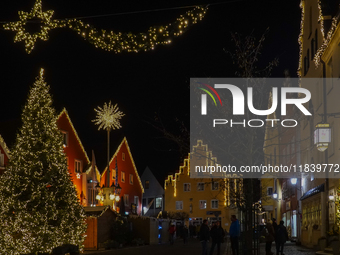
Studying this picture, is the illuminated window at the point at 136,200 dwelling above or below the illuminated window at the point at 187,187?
below

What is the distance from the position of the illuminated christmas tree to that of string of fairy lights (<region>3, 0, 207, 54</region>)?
46.8ft

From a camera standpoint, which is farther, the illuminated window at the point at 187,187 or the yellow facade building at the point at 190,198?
the illuminated window at the point at 187,187

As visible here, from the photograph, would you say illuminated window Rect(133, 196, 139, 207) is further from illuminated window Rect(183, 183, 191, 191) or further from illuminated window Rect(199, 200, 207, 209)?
illuminated window Rect(199, 200, 207, 209)

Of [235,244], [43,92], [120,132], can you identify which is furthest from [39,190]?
[120,132]

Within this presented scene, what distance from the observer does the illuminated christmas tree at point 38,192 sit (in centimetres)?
2403

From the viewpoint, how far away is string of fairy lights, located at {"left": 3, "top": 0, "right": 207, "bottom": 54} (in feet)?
36.2

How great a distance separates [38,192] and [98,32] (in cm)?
1492

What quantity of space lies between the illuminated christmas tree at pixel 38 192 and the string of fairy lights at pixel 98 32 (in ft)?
46.8

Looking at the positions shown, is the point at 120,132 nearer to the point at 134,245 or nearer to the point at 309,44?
the point at 134,245

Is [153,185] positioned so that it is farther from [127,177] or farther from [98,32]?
[98,32]

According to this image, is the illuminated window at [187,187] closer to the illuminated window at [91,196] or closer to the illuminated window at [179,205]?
the illuminated window at [179,205]

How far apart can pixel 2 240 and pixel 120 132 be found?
3680cm

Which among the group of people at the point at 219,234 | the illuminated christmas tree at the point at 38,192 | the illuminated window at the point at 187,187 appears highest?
the illuminated window at the point at 187,187

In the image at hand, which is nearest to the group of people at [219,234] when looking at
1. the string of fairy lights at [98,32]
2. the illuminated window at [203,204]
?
the string of fairy lights at [98,32]
